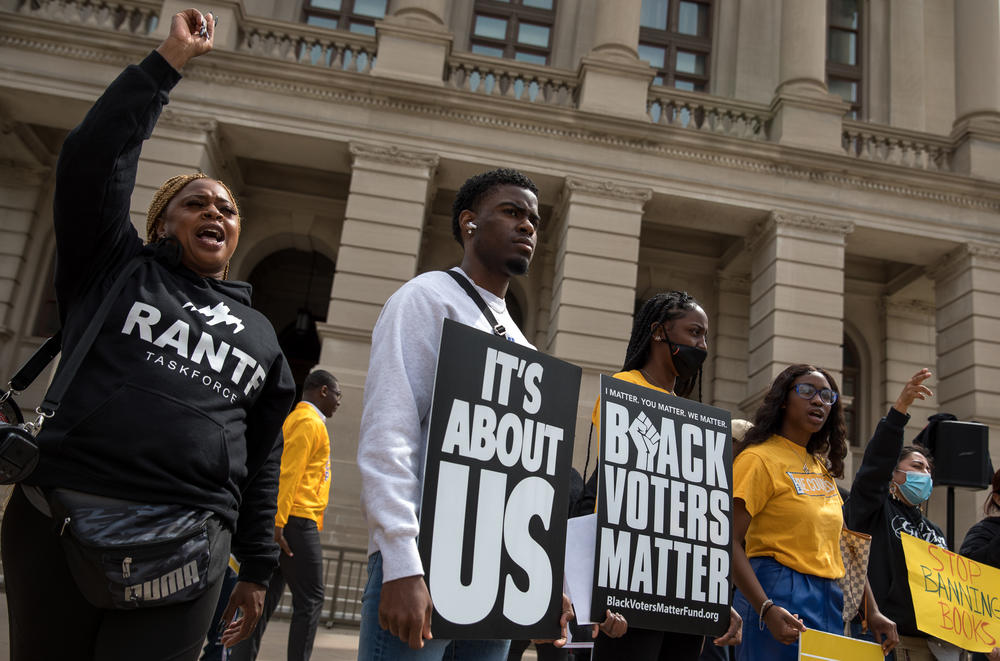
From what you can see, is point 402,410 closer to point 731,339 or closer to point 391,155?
point 391,155

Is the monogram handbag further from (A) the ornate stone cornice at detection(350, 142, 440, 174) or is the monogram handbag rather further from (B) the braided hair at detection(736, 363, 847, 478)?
(A) the ornate stone cornice at detection(350, 142, 440, 174)

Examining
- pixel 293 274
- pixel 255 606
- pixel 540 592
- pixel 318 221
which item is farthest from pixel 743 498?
pixel 293 274

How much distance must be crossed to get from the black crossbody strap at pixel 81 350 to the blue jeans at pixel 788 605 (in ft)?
9.76

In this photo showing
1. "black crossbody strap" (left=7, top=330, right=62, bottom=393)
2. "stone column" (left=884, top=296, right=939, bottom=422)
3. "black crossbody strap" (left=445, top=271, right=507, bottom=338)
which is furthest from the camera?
"stone column" (left=884, top=296, right=939, bottom=422)

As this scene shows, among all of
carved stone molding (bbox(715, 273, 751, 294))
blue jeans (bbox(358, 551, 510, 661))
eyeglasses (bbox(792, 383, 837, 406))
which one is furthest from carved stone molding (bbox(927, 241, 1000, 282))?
blue jeans (bbox(358, 551, 510, 661))

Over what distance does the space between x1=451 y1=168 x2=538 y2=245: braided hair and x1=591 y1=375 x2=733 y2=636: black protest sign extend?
815 millimetres

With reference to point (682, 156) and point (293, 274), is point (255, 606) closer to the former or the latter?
point (682, 156)

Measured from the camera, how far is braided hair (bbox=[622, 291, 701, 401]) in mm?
3861

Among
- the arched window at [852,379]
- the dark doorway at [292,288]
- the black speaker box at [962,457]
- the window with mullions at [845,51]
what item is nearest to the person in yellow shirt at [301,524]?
the black speaker box at [962,457]

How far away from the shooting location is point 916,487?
5.47 metres

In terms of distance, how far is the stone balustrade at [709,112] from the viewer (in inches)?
681

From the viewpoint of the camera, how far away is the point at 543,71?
17.0 metres

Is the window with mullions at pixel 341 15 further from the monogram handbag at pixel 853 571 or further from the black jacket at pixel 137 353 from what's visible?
the black jacket at pixel 137 353

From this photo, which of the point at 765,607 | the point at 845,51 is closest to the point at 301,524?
the point at 765,607
